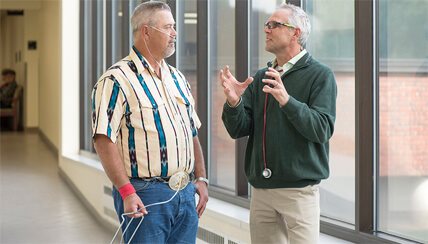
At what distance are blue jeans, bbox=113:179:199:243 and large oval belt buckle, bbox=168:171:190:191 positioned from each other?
0.6 inches

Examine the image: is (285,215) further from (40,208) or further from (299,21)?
(40,208)

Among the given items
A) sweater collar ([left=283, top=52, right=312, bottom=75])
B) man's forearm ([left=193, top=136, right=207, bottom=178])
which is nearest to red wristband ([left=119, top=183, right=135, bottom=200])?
man's forearm ([left=193, top=136, right=207, bottom=178])

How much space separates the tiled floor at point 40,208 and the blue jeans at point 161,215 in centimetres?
361

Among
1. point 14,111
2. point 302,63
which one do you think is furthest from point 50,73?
point 302,63

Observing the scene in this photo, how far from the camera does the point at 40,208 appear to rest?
26.9 feet

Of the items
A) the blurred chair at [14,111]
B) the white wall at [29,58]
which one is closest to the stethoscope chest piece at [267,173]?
the white wall at [29,58]

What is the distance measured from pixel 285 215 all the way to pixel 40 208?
18.7 feet

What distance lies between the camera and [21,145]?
15641 millimetres

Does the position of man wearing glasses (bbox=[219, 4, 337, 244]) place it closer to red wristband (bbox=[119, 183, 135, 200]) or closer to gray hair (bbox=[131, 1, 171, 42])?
gray hair (bbox=[131, 1, 171, 42])

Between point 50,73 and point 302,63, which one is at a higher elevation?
point 50,73

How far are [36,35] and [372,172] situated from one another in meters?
16.9

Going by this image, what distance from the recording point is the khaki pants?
2945mm

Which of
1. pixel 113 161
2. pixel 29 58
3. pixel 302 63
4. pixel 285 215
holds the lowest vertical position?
pixel 285 215

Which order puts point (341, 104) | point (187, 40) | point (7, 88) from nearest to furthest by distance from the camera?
point (341, 104) < point (187, 40) < point (7, 88)
